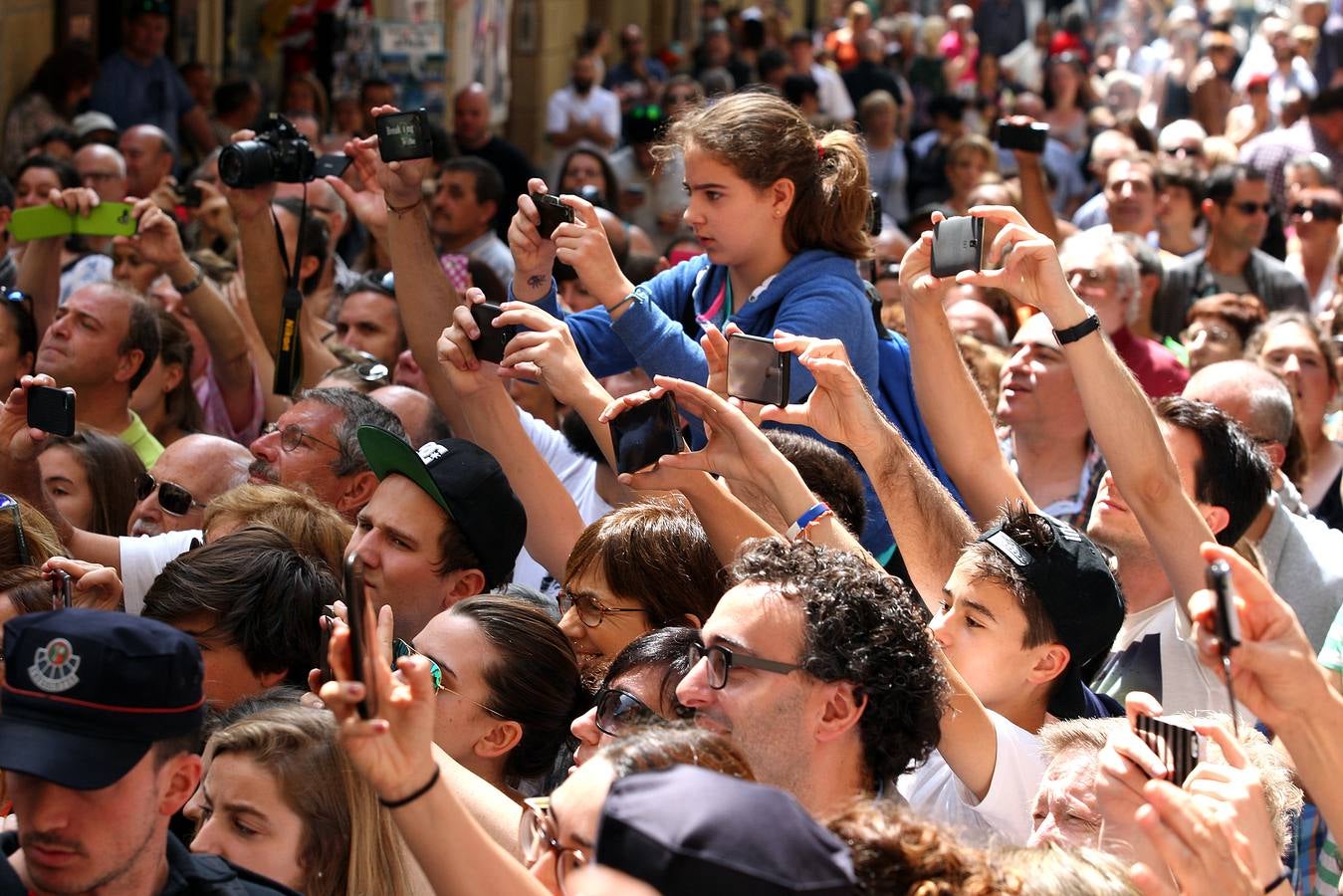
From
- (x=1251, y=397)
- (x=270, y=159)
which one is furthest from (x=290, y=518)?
(x=1251, y=397)

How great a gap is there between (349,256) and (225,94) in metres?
1.99

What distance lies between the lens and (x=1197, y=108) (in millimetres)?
14359

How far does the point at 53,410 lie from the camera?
3889mm

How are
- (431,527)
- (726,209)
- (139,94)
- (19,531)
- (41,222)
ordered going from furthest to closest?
(139,94)
(41,222)
(726,209)
(431,527)
(19,531)

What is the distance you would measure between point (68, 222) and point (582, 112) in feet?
26.0

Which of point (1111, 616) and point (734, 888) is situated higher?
point (734, 888)

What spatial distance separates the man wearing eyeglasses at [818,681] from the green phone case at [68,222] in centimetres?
326

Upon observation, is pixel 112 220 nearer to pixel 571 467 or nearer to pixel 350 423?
pixel 350 423

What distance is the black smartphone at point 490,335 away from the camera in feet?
12.7

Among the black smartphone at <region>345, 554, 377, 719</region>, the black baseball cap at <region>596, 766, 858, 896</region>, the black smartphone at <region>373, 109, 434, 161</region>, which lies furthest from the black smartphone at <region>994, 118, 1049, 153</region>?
the black baseball cap at <region>596, 766, 858, 896</region>

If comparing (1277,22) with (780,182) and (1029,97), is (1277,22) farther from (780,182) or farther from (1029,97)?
(780,182)

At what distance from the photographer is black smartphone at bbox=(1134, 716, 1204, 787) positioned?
241 cm

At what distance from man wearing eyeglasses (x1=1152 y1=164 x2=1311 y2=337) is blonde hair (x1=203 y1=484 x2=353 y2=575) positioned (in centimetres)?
477

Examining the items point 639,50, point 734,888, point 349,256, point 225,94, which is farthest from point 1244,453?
point 639,50
